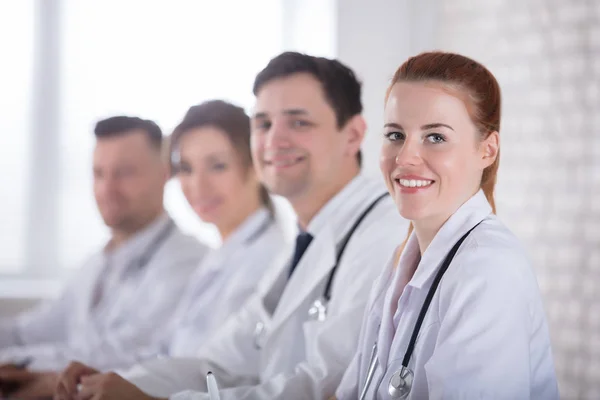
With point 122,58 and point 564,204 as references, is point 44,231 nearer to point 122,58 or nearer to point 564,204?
point 122,58

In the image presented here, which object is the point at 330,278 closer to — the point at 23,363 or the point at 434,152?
the point at 434,152

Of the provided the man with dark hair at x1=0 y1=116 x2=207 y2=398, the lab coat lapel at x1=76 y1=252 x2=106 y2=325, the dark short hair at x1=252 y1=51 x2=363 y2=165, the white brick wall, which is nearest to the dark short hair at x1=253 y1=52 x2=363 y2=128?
the dark short hair at x1=252 y1=51 x2=363 y2=165

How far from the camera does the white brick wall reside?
5.16 ft

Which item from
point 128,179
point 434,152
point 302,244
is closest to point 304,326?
point 302,244

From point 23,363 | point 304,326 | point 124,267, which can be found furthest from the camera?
point 124,267

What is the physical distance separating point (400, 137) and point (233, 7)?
1.94m

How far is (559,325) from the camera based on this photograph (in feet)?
5.40

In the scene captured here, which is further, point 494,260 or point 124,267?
point 124,267

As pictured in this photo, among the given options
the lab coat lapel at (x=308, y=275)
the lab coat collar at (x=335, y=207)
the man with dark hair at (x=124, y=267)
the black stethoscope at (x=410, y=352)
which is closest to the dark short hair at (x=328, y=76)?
the lab coat collar at (x=335, y=207)

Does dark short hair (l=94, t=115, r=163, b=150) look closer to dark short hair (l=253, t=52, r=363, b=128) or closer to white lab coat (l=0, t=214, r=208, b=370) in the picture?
white lab coat (l=0, t=214, r=208, b=370)

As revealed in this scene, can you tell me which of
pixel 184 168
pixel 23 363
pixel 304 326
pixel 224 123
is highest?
pixel 224 123

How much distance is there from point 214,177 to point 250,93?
289 millimetres

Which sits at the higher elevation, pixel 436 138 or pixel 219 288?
pixel 436 138

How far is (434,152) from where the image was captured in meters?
0.95
